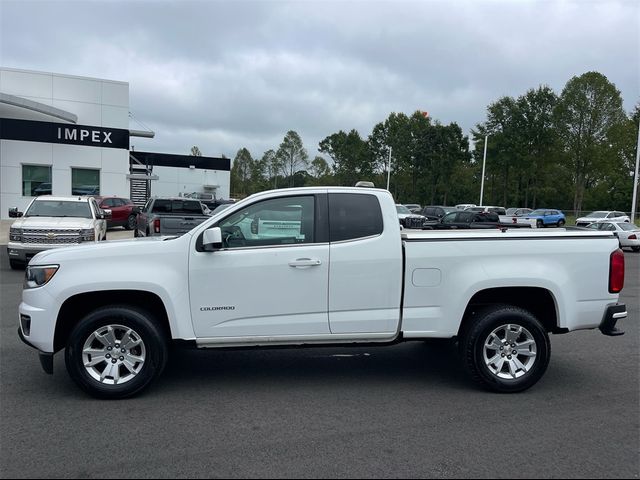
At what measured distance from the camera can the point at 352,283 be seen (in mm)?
4984

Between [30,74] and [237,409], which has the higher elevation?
[30,74]

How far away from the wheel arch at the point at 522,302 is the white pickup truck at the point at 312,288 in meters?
0.02

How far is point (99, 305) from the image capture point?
16.5ft

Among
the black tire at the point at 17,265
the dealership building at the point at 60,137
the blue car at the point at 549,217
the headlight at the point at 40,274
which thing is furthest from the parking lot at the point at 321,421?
the blue car at the point at 549,217

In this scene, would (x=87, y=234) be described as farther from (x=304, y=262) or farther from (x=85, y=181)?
(x=85, y=181)

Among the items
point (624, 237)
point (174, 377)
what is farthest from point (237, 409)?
point (624, 237)

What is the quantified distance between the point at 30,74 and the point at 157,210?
16861 mm

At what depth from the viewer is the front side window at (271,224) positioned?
502 cm

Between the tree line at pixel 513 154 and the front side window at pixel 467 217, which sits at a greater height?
the tree line at pixel 513 154

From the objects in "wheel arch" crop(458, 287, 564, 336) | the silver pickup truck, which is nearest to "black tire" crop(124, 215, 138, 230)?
the silver pickup truck

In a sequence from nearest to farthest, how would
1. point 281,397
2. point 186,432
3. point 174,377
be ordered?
point 186,432 → point 281,397 → point 174,377

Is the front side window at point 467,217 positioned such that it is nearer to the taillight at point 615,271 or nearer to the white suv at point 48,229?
the white suv at point 48,229

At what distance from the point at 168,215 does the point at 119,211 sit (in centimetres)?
1251

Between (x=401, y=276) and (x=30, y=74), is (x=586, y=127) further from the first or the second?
(x=401, y=276)
